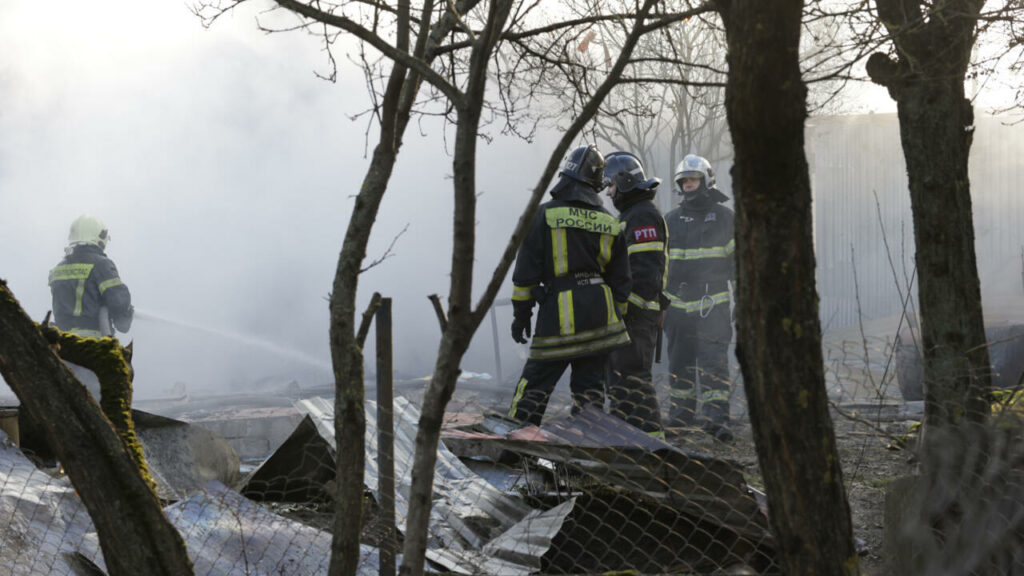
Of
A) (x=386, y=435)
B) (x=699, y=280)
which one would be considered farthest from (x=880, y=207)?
(x=386, y=435)

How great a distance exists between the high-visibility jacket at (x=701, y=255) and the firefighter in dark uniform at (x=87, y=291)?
4362mm

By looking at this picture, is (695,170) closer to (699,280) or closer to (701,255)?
(701,255)

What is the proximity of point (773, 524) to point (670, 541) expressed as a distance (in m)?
1.97

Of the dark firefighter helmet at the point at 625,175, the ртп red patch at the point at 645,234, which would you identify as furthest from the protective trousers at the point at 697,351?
the dark firefighter helmet at the point at 625,175

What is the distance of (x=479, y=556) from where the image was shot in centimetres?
398

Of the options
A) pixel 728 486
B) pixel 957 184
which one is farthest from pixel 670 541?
pixel 957 184

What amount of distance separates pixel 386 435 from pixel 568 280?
2.62 metres

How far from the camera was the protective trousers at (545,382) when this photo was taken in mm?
5328

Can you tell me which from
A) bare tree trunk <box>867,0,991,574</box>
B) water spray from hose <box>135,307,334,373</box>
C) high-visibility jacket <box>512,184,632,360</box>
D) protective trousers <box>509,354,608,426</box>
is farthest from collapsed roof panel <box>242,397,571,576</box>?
water spray from hose <box>135,307,334,373</box>

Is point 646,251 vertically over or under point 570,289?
over

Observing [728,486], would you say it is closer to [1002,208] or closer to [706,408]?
[706,408]

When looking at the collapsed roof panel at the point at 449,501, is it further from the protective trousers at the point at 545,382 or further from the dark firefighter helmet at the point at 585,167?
the dark firefighter helmet at the point at 585,167

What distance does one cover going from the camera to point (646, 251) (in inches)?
243

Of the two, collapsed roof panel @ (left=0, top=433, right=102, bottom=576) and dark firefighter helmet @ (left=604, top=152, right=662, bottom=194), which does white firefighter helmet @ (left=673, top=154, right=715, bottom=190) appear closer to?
dark firefighter helmet @ (left=604, top=152, right=662, bottom=194)
